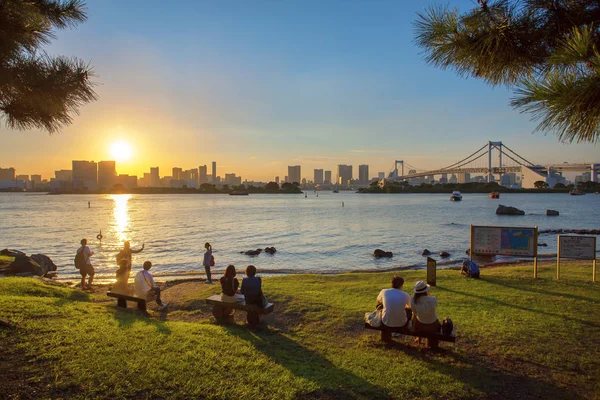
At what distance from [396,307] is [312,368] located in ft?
5.05

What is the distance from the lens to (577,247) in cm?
992

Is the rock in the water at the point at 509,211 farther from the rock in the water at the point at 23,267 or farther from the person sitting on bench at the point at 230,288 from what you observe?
the person sitting on bench at the point at 230,288

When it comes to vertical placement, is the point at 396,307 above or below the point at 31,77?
below

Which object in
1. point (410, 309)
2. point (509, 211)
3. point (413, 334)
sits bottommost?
point (509, 211)

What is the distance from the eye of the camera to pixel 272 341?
564cm

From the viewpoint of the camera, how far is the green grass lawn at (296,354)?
3.98 meters

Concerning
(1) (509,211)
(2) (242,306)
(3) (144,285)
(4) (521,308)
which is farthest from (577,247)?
(1) (509,211)

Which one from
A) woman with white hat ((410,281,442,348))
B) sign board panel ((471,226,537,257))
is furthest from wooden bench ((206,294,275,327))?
sign board panel ((471,226,537,257))

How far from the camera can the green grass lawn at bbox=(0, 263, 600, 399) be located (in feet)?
13.1

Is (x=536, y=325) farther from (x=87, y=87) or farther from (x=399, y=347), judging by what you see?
(x=87, y=87)

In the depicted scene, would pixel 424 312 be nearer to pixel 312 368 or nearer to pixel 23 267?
pixel 312 368

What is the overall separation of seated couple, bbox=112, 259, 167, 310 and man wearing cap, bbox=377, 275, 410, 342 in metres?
4.55

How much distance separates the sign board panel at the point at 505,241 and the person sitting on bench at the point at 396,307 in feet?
22.1

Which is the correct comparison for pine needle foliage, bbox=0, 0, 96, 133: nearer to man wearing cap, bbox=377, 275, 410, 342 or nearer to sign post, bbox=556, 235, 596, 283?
man wearing cap, bbox=377, 275, 410, 342
